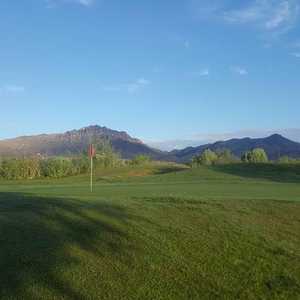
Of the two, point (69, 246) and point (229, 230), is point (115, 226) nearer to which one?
point (69, 246)

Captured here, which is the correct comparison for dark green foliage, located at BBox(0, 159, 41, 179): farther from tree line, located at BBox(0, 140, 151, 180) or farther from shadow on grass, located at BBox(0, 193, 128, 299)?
shadow on grass, located at BBox(0, 193, 128, 299)

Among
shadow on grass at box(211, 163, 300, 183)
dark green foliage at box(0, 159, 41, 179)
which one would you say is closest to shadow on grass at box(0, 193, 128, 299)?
shadow on grass at box(211, 163, 300, 183)

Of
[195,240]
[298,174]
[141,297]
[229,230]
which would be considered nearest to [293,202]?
[229,230]

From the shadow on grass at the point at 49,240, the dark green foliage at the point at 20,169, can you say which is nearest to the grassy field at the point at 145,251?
the shadow on grass at the point at 49,240

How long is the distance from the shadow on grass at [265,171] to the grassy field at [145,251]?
2773 cm

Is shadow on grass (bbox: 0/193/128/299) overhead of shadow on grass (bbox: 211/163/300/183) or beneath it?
beneath

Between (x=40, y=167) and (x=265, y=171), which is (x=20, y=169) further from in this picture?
(x=265, y=171)

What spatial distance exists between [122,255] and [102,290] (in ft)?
5.34

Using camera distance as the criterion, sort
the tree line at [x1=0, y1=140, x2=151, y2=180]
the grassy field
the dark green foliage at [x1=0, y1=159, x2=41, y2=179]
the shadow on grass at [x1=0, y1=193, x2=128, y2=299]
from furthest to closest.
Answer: the tree line at [x1=0, y1=140, x2=151, y2=180]
the dark green foliage at [x1=0, y1=159, x2=41, y2=179]
the grassy field
the shadow on grass at [x1=0, y1=193, x2=128, y2=299]

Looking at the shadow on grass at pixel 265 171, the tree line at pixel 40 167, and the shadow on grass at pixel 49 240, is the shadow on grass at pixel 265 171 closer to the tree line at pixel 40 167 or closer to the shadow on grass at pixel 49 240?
the tree line at pixel 40 167

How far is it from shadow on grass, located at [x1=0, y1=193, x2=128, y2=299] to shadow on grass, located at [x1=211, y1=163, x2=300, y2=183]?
29.6 meters

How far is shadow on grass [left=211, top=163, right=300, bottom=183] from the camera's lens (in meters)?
42.3

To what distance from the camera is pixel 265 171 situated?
46.2 metres

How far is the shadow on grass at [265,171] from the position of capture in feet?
139
